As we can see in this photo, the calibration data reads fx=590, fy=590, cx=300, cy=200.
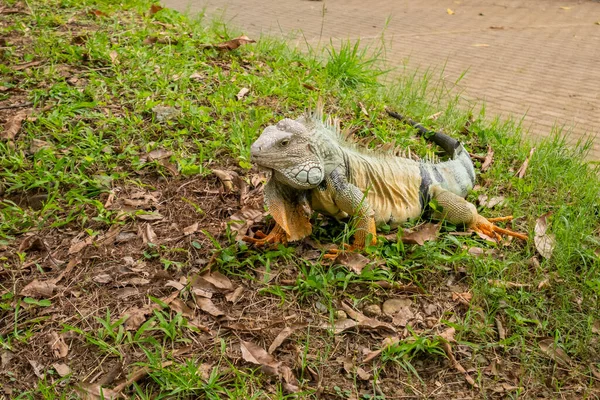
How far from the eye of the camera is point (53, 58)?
4.70 meters

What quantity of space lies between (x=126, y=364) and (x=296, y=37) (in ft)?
16.9

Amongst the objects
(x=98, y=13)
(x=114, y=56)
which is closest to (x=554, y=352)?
(x=114, y=56)

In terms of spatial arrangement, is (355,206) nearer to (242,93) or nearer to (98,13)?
(242,93)

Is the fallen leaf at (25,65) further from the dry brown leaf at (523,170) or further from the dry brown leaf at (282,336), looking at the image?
the dry brown leaf at (523,170)

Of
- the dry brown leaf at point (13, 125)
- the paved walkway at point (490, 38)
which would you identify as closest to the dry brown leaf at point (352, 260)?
the dry brown leaf at point (13, 125)

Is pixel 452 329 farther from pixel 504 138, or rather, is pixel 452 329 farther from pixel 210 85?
pixel 210 85

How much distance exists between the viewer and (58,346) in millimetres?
2682

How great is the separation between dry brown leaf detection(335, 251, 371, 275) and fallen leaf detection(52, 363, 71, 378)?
1.37 m

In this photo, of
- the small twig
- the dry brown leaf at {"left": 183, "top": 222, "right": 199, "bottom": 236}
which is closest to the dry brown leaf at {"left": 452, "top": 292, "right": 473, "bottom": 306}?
the dry brown leaf at {"left": 183, "top": 222, "right": 199, "bottom": 236}

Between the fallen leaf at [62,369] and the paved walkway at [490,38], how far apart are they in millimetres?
4156

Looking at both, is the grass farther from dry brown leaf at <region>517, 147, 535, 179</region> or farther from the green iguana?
the green iguana

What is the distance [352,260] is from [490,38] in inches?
232

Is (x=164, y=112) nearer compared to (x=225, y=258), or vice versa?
(x=225, y=258)

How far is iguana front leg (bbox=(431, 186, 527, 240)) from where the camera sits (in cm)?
336
